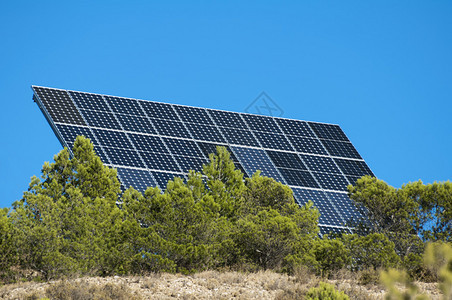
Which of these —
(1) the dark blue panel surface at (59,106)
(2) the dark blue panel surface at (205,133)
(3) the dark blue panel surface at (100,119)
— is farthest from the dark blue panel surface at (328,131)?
(1) the dark blue panel surface at (59,106)

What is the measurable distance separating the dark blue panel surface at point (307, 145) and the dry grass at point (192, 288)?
2033 cm

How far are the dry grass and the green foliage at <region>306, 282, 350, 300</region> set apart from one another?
5.25ft

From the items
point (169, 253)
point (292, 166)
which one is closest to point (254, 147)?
point (292, 166)

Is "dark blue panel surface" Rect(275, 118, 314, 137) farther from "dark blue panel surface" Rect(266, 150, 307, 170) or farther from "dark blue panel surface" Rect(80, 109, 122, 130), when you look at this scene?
"dark blue panel surface" Rect(80, 109, 122, 130)

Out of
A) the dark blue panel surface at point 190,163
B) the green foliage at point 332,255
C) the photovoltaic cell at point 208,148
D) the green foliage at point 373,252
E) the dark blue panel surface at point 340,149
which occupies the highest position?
the photovoltaic cell at point 208,148

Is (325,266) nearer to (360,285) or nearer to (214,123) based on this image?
(360,285)

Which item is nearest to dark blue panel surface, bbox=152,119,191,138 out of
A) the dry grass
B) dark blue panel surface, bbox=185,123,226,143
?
dark blue panel surface, bbox=185,123,226,143

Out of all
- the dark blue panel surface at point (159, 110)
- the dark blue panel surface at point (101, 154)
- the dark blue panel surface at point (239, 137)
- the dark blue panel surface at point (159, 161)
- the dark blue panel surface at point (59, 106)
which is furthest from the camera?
the dark blue panel surface at point (159, 110)

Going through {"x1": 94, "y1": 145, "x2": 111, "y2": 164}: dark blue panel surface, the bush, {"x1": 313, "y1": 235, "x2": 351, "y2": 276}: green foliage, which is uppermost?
{"x1": 94, "y1": 145, "x2": 111, "y2": 164}: dark blue panel surface

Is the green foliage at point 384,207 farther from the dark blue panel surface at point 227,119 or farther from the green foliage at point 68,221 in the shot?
the dark blue panel surface at point 227,119

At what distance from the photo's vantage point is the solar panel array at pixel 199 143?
39.8m

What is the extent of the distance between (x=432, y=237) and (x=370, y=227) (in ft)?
9.77

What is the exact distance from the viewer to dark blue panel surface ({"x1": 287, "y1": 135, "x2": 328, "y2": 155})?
46469mm

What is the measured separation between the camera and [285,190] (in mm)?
35219
